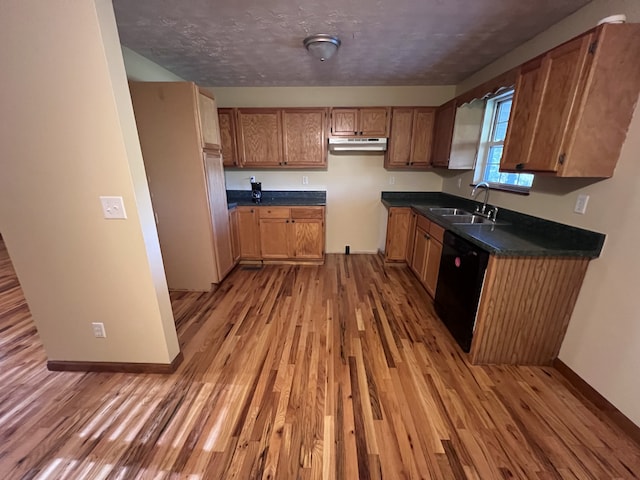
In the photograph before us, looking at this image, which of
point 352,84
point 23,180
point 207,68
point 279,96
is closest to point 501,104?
point 352,84

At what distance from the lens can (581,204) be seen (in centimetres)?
177

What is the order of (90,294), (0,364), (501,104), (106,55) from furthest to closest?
(501,104)
(0,364)
(90,294)
(106,55)

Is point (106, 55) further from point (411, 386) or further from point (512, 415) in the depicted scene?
point (512, 415)

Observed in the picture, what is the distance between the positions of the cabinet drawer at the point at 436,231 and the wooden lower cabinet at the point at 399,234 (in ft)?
2.31

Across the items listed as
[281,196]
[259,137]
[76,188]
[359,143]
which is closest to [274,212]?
[281,196]

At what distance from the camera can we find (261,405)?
1617mm

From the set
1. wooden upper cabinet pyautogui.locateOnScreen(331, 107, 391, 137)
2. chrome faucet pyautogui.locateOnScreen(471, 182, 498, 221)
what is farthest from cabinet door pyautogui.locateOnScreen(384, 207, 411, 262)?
wooden upper cabinet pyautogui.locateOnScreen(331, 107, 391, 137)

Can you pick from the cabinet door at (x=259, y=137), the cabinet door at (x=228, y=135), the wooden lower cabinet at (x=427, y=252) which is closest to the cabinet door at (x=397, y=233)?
the wooden lower cabinet at (x=427, y=252)

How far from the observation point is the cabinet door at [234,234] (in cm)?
351

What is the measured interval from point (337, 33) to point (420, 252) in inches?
95.0

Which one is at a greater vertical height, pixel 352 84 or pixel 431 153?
pixel 352 84

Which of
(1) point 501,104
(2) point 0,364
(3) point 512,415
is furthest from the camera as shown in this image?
(1) point 501,104

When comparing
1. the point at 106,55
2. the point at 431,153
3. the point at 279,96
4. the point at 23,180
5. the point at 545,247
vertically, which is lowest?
the point at 545,247

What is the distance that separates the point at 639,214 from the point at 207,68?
13.0ft
